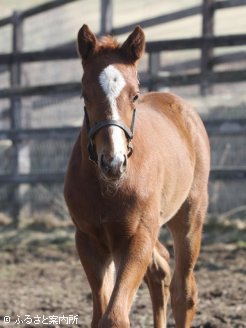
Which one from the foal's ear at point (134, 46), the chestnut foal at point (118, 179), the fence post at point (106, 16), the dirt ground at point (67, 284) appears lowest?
the dirt ground at point (67, 284)

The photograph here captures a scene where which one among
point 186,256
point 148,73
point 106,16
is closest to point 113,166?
point 186,256

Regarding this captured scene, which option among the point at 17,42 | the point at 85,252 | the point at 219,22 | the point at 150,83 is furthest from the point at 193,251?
the point at 219,22

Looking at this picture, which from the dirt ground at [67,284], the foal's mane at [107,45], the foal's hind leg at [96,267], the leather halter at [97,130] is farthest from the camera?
the dirt ground at [67,284]

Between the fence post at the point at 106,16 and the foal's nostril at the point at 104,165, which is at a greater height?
the fence post at the point at 106,16

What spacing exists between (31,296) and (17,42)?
5.20 m

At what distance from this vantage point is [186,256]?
555 centimetres

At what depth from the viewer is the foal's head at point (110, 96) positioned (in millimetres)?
3928

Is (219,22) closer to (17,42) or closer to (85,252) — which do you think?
(17,42)

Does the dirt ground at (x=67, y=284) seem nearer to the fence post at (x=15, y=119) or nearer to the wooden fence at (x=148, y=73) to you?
the fence post at (x=15, y=119)

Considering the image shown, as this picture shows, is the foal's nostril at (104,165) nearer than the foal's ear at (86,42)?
Yes

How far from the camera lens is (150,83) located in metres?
9.45

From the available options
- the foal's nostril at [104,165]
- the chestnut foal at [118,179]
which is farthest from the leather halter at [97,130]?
the foal's nostril at [104,165]

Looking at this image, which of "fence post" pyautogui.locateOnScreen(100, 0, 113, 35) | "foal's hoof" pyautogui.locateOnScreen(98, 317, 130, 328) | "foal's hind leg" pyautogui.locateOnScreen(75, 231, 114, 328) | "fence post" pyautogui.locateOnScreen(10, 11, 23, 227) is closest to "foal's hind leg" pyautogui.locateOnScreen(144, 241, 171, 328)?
"foal's hind leg" pyautogui.locateOnScreen(75, 231, 114, 328)

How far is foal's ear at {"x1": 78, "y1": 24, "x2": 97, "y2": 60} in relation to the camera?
4.47m
